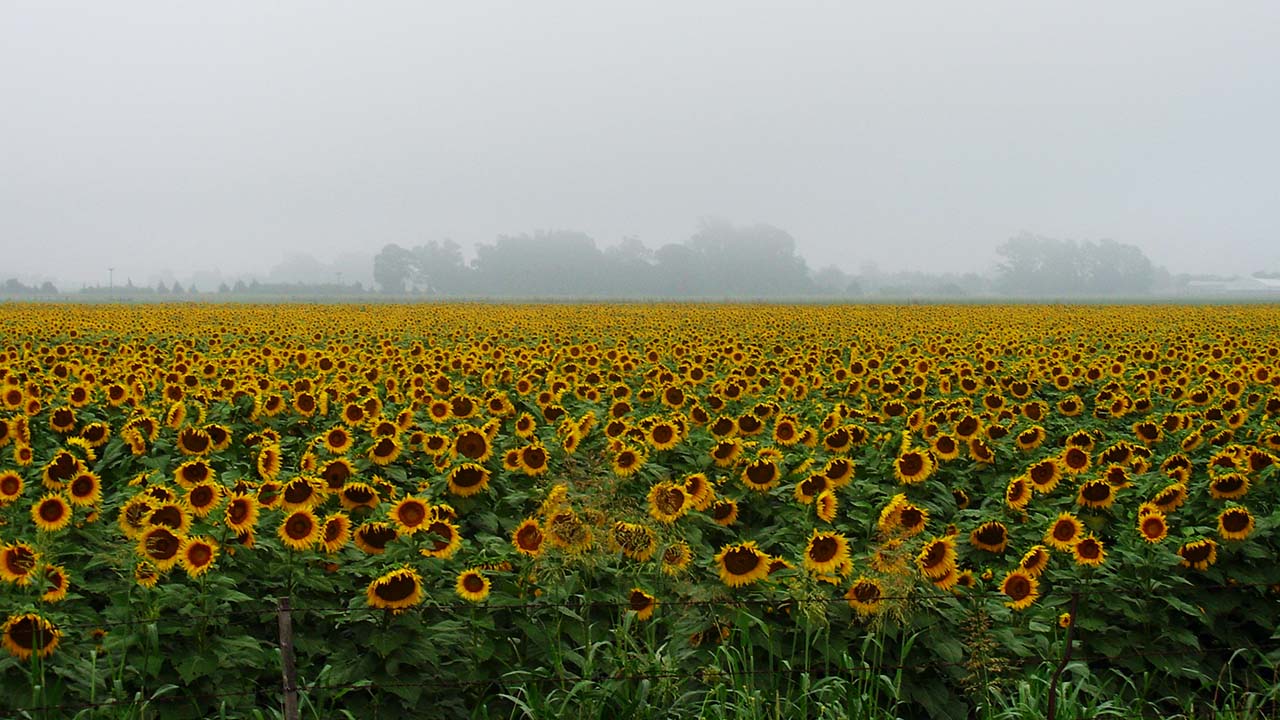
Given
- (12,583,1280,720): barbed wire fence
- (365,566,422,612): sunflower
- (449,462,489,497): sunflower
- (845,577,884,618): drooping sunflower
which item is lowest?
(12,583,1280,720): barbed wire fence

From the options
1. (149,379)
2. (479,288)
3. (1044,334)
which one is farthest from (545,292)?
(149,379)

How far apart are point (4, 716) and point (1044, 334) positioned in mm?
22720

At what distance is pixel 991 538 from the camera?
17.9 ft

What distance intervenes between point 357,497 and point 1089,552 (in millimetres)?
4403

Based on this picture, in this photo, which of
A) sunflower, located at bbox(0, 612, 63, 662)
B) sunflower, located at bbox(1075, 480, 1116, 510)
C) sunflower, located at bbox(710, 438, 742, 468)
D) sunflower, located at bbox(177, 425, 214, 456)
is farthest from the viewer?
sunflower, located at bbox(710, 438, 742, 468)

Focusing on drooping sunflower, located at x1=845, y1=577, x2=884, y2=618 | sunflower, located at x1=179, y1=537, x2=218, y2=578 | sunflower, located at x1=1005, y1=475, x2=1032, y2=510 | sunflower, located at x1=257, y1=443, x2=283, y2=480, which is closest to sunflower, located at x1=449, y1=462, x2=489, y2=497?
sunflower, located at x1=257, y1=443, x2=283, y2=480

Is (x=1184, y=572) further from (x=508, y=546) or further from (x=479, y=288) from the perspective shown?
(x=479, y=288)

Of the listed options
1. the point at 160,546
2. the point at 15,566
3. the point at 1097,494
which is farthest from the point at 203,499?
the point at 1097,494

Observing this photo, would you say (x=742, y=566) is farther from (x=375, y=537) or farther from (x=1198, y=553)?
(x=1198, y=553)

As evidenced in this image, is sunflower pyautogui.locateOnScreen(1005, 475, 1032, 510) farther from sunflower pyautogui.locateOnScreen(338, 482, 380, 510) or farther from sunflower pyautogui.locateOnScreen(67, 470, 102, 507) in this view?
sunflower pyautogui.locateOnScreen(67, 470, 102, 507)

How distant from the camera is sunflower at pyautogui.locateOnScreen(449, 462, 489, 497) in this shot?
5.81 m

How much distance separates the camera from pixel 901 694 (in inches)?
171

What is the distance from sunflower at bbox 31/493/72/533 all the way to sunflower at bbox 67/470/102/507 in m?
0.17

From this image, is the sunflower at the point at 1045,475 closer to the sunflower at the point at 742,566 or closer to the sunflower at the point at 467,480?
the sunflower at the point at 742,566
